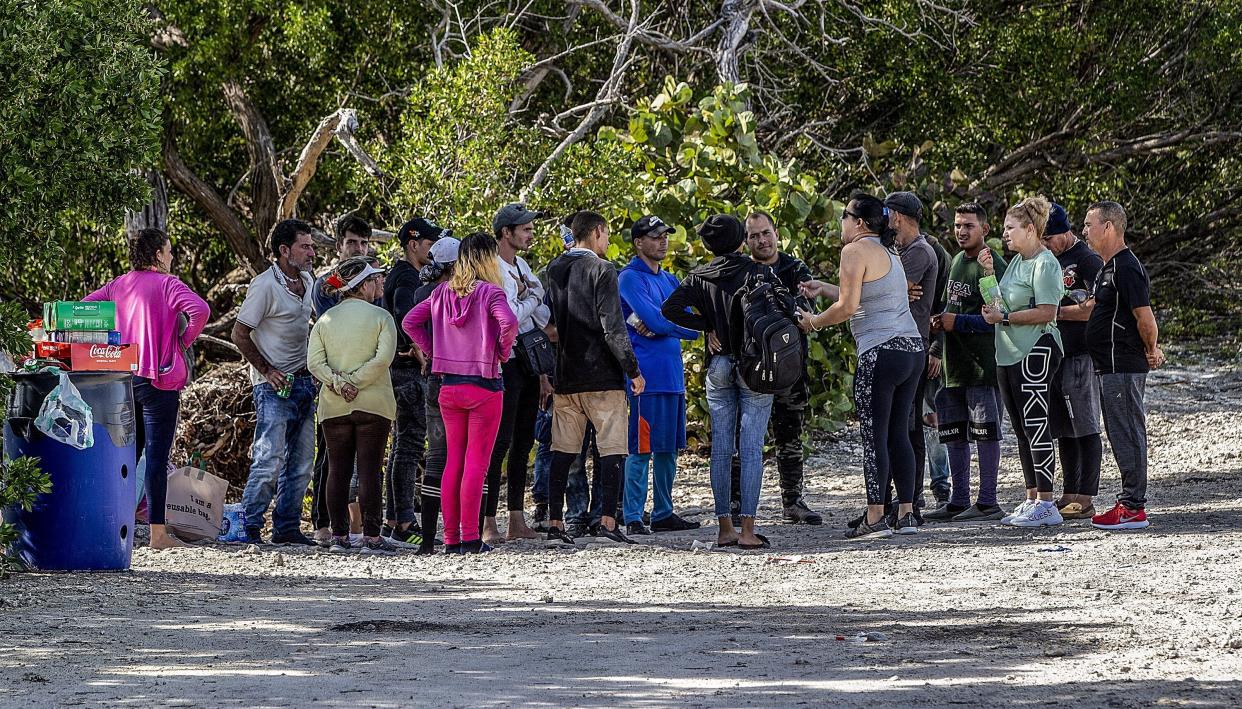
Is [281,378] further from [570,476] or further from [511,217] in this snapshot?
[570,476]

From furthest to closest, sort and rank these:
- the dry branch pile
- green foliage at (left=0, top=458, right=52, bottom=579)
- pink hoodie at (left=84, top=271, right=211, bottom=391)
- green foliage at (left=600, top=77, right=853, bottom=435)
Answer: the dry branch pile, green foliage at (left=600, top=77, right=853, bottom=435), pink hoodie at (left=84, top=271, right=211, bottom=391), green foliage at (left=0, top=458, right=52, bottom=579)

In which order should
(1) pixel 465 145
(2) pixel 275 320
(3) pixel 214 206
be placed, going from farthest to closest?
(3) pixel 214 206 → (1) pixel 465 145 → (2) pixel 275 320

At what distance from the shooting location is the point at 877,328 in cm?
846

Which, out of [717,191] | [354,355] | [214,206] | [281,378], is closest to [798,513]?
[354,355]

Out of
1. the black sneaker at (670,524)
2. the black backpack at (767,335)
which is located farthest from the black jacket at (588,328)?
the black sneaker at (670,524)

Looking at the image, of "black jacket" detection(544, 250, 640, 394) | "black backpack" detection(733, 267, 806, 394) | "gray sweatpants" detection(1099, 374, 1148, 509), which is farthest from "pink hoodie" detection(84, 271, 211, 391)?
"gray sweatpants" detection(1099, 374, 1148, 509)

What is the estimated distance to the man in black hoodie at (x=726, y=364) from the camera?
8.51 metres

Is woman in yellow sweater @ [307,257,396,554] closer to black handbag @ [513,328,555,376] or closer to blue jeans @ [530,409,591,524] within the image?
black handbag @ [513,328,555,376]

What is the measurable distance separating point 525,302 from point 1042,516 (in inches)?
125

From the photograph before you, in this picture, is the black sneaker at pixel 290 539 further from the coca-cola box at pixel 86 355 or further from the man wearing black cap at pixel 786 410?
the man wearing black cap at pixel 786 410

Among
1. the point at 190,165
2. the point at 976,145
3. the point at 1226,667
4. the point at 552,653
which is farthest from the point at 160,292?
the point at 976,145

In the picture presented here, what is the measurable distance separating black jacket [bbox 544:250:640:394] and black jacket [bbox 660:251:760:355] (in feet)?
1.05

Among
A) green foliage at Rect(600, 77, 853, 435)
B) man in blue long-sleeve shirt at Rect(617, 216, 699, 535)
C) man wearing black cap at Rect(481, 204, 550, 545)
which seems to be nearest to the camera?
man wearing black cap at Rect(481, 204, 550, 545)

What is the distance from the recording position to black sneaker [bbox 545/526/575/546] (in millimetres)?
9000
